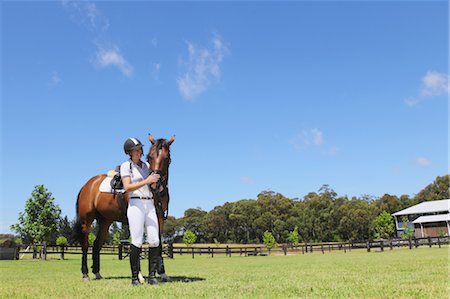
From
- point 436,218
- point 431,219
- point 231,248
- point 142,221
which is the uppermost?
point 142,221

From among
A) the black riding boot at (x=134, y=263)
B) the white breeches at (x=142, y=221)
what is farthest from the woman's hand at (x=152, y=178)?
the black riding boot at (x=134, y=263)

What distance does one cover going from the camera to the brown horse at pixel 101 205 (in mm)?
6090

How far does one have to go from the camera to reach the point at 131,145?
6.08m

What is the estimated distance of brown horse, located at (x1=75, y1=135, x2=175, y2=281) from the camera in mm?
6090

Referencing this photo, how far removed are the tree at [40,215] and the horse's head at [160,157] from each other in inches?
1576

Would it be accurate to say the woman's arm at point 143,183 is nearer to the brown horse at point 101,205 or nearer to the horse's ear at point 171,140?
the brown horse at point 101,205

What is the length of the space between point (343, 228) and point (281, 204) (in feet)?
65.9

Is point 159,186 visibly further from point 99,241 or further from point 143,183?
point 99,241

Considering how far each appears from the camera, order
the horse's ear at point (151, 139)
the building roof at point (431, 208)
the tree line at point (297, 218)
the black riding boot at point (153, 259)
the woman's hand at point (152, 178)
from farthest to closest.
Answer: the tree line at point (297, 218) → the building roof at point (431, 208) → the horse's ear at point (151, 139) → the black riding boot at point (153, 259) → the woman's hand at point (152, 178)

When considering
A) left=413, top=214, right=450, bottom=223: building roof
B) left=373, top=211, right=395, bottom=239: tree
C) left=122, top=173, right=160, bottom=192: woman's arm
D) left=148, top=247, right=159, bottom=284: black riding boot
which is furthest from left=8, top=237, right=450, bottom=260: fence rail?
left=373, top=211, right=395, bottom=239: tree

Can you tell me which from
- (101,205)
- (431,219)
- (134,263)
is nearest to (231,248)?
(101,205)

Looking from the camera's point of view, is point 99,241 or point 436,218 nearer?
point 99,241

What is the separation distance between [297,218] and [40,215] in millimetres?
57327

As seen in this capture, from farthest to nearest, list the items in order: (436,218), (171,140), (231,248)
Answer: (436,218) < (231,248) < (171,140)
